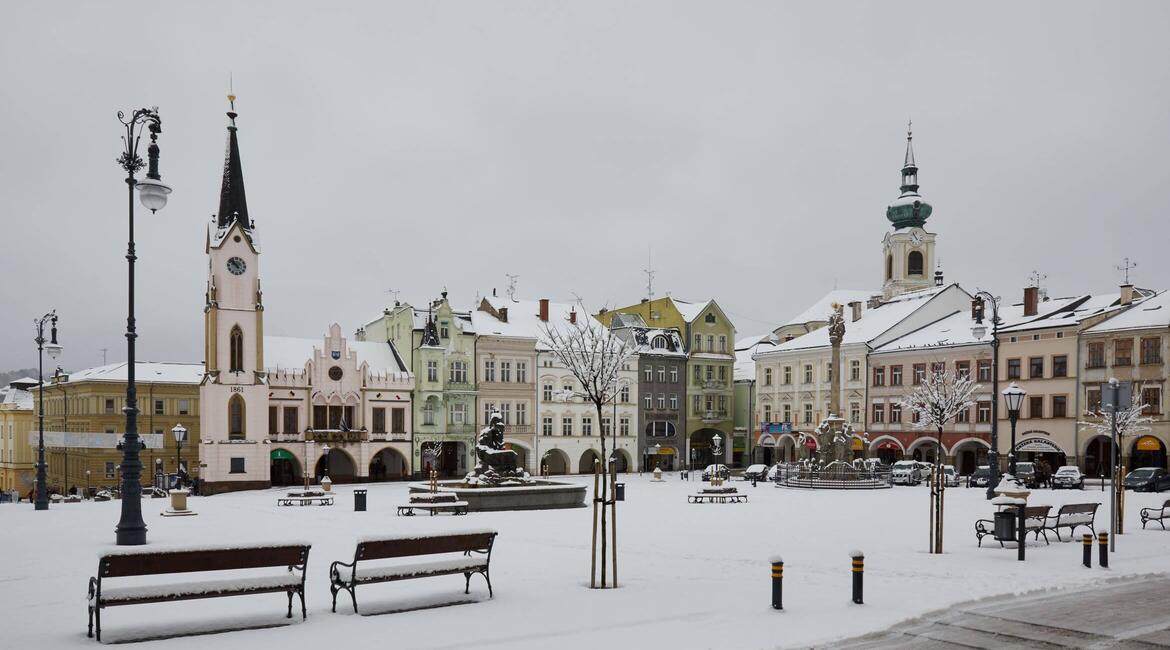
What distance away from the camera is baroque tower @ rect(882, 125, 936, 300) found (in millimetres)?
78875

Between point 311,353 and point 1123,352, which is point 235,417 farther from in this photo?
point 1123,352

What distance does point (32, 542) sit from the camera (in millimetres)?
20250

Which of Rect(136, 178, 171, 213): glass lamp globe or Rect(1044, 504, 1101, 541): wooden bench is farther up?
Rect(136, 178, 171, 213): glass lamp globe

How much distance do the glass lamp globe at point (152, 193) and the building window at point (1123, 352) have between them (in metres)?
49.2

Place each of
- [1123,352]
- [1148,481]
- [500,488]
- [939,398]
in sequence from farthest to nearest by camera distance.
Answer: [939,398]
[1123,352]
[1148,481]
[500,488]

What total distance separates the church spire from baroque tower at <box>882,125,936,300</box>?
170 feet

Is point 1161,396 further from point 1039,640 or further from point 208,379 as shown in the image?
point 208,379

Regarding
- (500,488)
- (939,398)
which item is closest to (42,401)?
(500,488)

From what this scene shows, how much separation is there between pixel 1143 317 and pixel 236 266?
1939 inches

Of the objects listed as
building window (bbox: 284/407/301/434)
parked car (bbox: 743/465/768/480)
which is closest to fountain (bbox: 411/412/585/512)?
parked car (bbox: 743/465/768/480)

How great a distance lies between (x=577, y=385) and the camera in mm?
65062

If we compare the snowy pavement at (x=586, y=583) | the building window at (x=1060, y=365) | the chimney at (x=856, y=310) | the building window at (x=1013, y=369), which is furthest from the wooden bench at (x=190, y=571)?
the chimney at (x=856, y=310)

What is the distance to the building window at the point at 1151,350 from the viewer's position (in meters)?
48.7

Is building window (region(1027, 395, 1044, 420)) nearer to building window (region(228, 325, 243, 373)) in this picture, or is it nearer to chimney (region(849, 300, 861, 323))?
chimney (region(849, 300, 861, 323))
